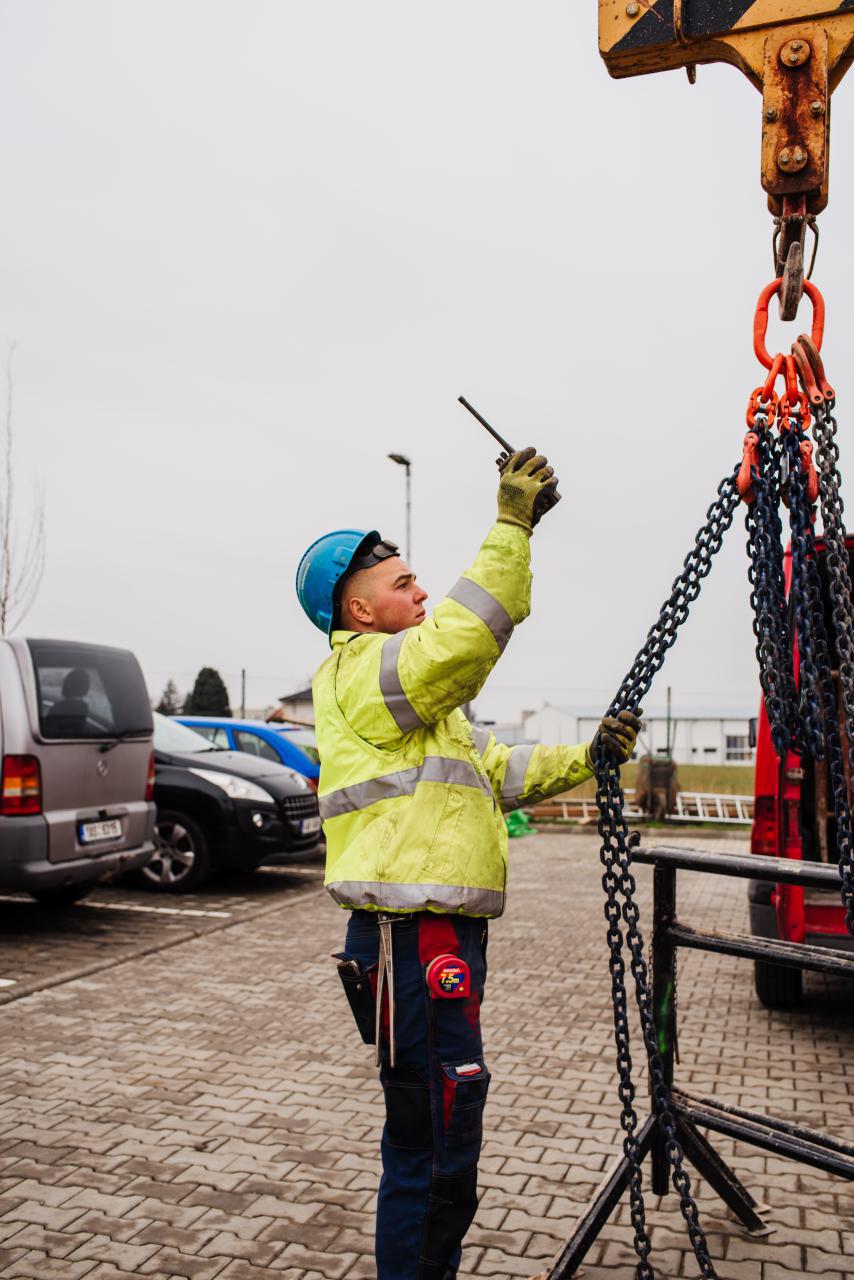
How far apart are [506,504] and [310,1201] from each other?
2689 millimetres

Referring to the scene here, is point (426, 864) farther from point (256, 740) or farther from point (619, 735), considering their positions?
point (256, 740)

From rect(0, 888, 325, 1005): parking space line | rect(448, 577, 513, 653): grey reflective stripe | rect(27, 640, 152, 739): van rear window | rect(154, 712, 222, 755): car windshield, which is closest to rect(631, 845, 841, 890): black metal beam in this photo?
rect(448, 577, 513, 653): grey reflective stripe

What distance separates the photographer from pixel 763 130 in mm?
→ 2734

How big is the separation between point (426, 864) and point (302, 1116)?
2.61 meters

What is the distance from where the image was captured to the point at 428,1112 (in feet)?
9.41

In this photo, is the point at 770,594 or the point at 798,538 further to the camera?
the point at 770,594

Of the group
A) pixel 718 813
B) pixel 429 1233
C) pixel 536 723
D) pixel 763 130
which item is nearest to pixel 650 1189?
pixel 429 1233

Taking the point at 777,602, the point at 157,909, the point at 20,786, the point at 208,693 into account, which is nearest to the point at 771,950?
the point at 777,602

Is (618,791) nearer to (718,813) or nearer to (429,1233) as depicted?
(429,1233)

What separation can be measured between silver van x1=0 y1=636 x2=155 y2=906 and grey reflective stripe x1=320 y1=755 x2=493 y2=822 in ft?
17.9

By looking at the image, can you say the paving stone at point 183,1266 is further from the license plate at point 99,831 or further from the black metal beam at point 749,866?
the license plate at point 99,831

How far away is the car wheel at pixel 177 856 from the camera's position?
10.6 metres

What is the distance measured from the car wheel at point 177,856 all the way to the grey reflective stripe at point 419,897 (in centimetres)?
799

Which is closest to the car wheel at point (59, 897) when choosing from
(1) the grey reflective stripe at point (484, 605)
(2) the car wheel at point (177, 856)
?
(2) the car wheel at point (177, 856)
